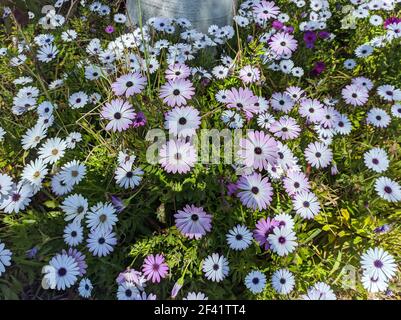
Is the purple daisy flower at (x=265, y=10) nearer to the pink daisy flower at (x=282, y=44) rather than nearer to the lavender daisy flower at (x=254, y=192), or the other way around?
the pink daisy flower at (x=282, y=44)

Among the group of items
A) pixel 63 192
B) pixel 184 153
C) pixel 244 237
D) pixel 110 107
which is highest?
pixel 110 107

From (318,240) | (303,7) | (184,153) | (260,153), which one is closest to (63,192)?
(184,153)

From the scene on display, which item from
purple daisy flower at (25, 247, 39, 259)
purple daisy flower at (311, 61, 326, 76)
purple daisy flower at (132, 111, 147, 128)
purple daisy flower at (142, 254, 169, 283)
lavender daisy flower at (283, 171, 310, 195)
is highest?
purple daisy flower at (311, 61, 326, 76)

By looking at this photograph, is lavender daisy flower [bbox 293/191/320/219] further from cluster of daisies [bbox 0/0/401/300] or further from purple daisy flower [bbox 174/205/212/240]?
purple daisy flower [bbox 174/205/212/240]

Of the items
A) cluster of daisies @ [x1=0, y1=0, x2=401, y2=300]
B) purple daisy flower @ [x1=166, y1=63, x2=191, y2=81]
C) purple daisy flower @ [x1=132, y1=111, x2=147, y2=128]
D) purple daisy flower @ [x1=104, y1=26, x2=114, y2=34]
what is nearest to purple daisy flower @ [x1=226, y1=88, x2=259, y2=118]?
cluster of daisies @ [x1=0, y1=0, x2=401, y2=300]

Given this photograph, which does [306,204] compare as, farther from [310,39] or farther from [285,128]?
[310,39]
